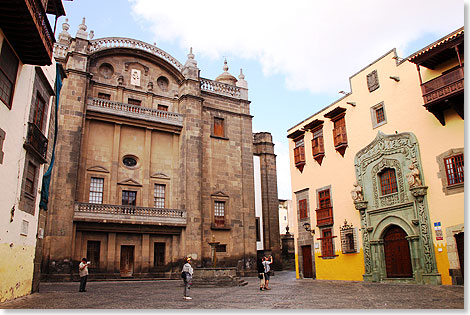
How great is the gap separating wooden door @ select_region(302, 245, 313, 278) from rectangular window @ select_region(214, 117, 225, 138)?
11.0m

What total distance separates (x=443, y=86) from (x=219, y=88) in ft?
61.8

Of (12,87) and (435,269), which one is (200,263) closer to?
(435,269)

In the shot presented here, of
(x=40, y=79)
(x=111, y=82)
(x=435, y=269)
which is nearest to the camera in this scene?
(x=40, y=79)

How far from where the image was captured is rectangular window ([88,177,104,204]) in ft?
83.6

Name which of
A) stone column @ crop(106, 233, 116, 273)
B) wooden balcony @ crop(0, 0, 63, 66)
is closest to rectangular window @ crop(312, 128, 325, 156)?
stone column @ crop(106, 233, 116, 273)

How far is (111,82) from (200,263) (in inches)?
556

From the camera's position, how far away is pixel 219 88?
31719mm

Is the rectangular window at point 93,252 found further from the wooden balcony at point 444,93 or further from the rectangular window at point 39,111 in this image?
the wooden balcony at point 444,93

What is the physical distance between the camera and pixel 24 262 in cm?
1288

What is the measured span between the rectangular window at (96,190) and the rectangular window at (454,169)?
19.8 metres

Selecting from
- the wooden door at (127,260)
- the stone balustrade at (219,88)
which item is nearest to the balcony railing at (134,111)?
the stone balustrade at (219,88)

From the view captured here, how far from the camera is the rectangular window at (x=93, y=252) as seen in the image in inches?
948

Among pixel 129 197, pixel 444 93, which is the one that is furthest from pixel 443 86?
pixel 129 197

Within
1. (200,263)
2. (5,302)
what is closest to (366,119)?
(200,263)
